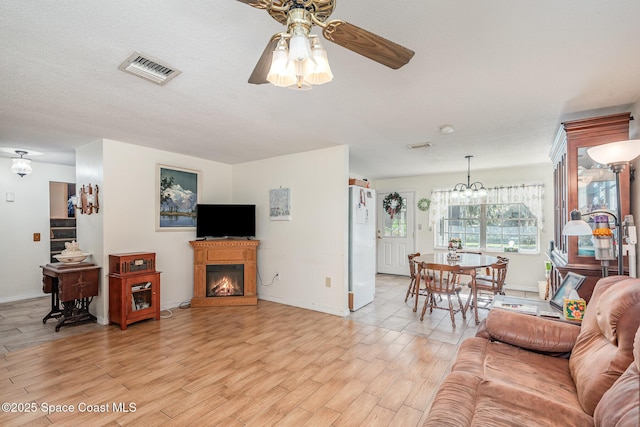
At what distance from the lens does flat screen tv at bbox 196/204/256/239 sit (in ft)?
15.2

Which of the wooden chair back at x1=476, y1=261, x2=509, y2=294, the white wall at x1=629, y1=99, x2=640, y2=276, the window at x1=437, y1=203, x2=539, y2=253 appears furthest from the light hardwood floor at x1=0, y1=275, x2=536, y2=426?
the window at x1=437, y1=203, x2=539, y2=253

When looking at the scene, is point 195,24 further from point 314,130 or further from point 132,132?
point 132,132

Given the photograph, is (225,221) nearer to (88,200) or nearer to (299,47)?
(88,200)

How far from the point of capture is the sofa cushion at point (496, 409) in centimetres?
120

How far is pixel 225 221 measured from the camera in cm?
473

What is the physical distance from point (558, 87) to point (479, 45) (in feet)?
3.45

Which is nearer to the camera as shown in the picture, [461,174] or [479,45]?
[479,45]

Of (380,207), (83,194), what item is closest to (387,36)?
(83,194)

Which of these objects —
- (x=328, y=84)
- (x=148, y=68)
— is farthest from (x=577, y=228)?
(x=148, y=68)

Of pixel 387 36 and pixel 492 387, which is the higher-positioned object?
pixel 387 36

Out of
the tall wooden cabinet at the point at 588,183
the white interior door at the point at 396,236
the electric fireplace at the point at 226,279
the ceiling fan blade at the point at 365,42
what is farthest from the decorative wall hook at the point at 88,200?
the white interior door at the point at 396,236

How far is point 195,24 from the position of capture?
1.56 meters

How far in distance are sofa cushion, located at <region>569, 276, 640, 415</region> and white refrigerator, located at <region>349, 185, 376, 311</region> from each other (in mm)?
2763

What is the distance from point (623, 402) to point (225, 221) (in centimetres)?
450
